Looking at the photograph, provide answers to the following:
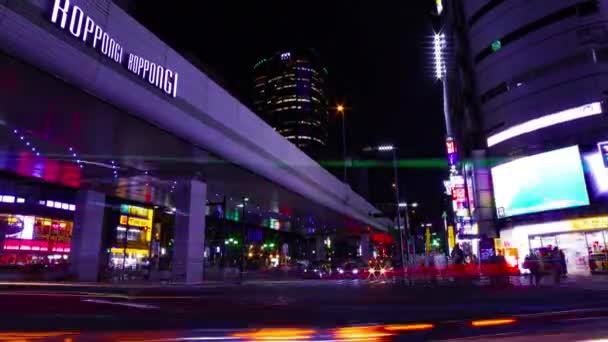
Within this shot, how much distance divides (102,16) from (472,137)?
36.2 metres

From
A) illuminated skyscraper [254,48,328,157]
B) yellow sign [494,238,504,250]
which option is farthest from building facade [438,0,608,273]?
illuminated skyscraper [254,48,328,157]

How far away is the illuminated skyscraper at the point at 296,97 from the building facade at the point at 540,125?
129381 millimetres

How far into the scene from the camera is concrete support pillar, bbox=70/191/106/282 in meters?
24.5

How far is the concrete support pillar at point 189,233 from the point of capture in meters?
22.9

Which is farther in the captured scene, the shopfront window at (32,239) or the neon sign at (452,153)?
the shopfront window at (32,239)

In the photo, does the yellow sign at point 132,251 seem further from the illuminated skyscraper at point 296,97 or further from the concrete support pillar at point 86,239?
the illuminated skyscraper at point 296,97

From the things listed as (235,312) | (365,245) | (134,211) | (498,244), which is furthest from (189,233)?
(365,245)

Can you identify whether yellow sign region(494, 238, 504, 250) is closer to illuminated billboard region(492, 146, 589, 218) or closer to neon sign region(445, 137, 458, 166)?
illuminated billboard region(492, 146, 589, 218)

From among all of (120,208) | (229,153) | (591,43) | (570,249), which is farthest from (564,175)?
(120,208)

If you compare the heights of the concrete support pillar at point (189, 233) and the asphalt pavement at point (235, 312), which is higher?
the concrete support pillar at point (189, 233)

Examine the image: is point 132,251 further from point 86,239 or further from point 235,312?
point 235,312

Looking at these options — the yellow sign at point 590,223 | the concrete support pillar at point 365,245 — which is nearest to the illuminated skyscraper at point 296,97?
the concrete support pillar at point 365,245

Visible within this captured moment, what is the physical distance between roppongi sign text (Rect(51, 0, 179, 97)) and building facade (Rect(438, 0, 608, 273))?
2933 centimetres

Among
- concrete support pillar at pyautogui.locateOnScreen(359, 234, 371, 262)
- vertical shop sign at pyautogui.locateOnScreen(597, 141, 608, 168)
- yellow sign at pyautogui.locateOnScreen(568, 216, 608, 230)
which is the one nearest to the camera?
vertical shop sign at pyautogui.locateOnScreen(597, 141, 608, 168)
